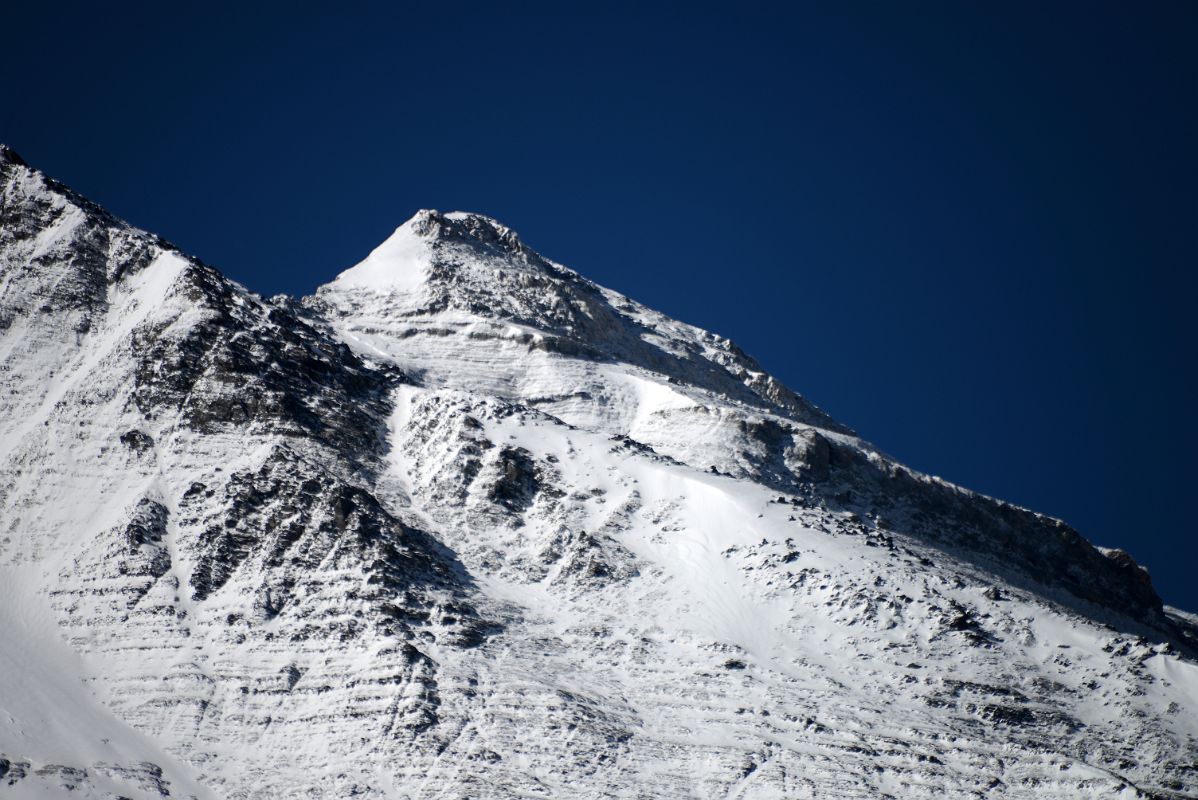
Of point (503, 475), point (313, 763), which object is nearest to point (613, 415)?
point (503, 475)

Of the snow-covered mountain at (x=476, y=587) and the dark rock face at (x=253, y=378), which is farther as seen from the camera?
the dark rock face at (x=253, y=378)

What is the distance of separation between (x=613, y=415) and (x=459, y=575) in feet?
116

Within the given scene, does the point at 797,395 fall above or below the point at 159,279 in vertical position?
above

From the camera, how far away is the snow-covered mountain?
7825 centimetres

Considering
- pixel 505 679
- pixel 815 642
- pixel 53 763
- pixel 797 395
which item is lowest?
pixel 53 763

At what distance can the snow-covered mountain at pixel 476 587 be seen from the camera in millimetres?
78250

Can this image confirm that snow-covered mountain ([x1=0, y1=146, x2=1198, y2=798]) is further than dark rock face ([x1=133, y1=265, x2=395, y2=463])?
No

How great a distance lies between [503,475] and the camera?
10575 cm

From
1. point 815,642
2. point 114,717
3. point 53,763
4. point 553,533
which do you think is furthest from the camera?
point 553,533

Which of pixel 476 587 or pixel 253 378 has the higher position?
pixel 253 378

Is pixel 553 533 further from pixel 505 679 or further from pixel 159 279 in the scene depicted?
pixel 159 279

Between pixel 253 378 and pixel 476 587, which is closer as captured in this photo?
pixel 476 587

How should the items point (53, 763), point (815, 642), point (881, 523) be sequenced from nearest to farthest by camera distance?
point (53, 763), point (815, 642), point (881, 523)

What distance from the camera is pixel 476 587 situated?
308ft
